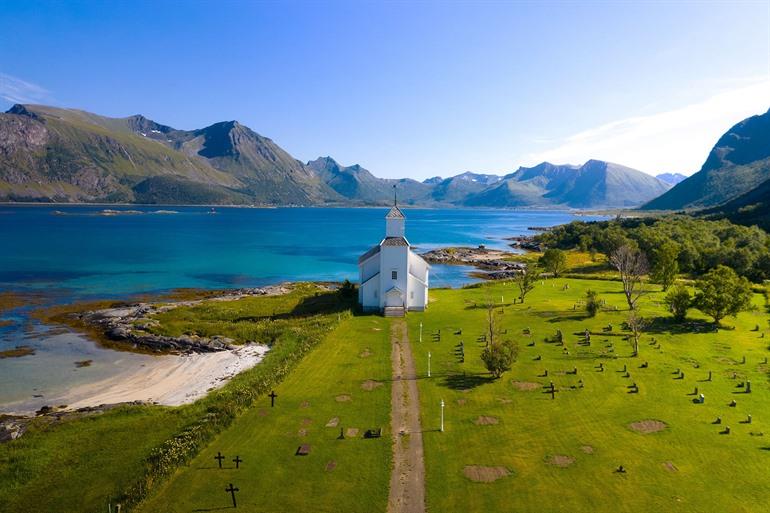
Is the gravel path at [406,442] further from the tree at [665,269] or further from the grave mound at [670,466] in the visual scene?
the tree at [665,269]

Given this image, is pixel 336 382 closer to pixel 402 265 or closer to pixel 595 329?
pixel 402 265

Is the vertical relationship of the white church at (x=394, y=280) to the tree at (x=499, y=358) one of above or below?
above

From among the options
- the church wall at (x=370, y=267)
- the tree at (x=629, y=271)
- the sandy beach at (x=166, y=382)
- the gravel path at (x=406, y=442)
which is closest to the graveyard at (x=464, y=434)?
the gravel path at (x=406, y=442)

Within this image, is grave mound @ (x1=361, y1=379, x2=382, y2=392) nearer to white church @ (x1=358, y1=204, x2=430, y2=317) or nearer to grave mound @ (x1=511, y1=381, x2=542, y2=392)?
grave mound @ (x1=511, y1=381, x2=542, y2=392)

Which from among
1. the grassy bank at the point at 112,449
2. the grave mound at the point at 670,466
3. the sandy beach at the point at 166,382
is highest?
the grave mound at the point at 670,466

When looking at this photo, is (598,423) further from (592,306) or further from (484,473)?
(592,306)
